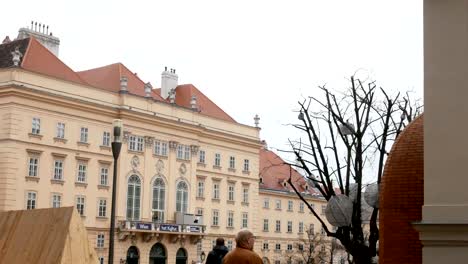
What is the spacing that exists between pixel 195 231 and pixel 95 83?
576 inches

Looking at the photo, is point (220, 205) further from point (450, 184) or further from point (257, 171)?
point (450, 184)

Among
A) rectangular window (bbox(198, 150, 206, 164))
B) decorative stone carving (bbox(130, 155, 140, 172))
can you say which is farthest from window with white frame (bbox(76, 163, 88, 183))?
rectangular window (bbox(198, 150, 206, 164))

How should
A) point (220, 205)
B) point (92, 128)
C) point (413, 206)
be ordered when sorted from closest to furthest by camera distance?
point (413, 206)
point (92, 128)
point (220, 205)

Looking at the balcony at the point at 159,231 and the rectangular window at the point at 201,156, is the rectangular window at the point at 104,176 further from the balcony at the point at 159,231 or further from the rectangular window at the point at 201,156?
the rectangular window at the point at 201,156

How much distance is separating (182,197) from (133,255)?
699 centimetres

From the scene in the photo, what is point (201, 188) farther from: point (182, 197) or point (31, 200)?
point (31, 200)

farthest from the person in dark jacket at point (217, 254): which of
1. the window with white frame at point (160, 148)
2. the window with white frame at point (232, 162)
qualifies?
the window with white frame at point (232, 162)

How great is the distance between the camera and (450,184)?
9.36 meters

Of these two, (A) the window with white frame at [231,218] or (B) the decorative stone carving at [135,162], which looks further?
(A) the window with white frame at [231,218]

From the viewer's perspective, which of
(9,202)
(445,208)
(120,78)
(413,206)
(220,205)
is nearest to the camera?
(445,208)

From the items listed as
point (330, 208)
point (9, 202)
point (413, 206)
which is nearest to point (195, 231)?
point (9, 202)

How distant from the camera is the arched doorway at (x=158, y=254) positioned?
62.3 m

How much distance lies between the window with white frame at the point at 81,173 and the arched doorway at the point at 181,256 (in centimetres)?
1161

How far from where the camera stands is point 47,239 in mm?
11016
